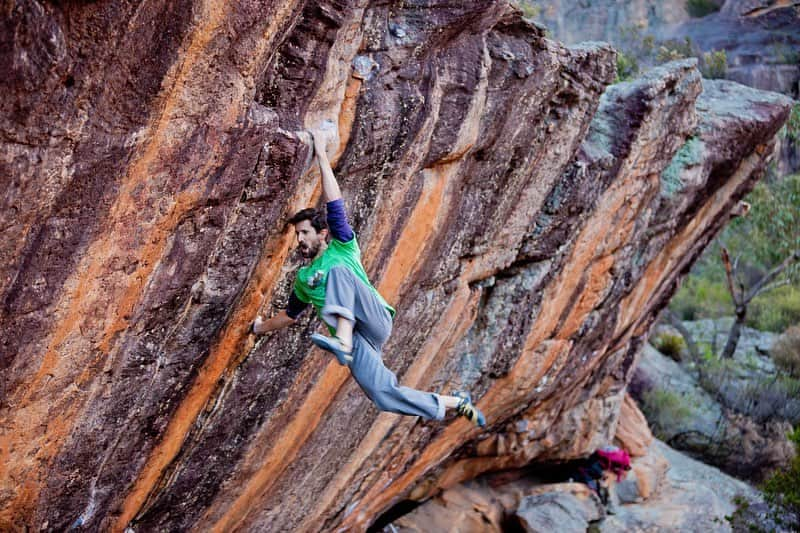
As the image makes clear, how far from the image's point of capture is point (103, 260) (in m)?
4.36

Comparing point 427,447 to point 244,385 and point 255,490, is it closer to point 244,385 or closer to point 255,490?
point 255,490

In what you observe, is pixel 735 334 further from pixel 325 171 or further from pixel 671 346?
pixel 325 171

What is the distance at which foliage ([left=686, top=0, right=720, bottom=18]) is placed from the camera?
103 ft

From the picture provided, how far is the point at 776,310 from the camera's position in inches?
954

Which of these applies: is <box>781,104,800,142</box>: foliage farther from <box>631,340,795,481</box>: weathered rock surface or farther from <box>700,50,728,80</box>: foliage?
<box>631,340,795,481</box>: weathered rock surface

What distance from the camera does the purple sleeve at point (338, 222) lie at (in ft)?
16.2

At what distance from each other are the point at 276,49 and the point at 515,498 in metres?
9.68

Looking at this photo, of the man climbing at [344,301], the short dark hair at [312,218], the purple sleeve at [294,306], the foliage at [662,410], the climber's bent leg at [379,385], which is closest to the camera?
the man climbing at [344,301]

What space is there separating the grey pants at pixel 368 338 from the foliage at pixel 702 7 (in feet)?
100.0

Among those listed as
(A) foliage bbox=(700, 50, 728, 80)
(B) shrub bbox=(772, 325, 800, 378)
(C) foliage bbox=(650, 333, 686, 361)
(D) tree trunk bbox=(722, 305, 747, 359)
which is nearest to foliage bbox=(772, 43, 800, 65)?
(A) foliage bbox=(700, 50, 728, 80)

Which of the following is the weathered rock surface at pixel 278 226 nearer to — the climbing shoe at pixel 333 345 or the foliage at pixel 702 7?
the climbing shoe at pixel 333 345

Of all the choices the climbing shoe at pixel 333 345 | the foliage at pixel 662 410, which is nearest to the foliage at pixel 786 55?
the foliage at pixel 662 410

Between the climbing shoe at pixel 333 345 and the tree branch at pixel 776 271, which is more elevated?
the climbing shoe at pixel 333 345

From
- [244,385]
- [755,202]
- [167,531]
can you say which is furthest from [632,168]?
[755,202]
